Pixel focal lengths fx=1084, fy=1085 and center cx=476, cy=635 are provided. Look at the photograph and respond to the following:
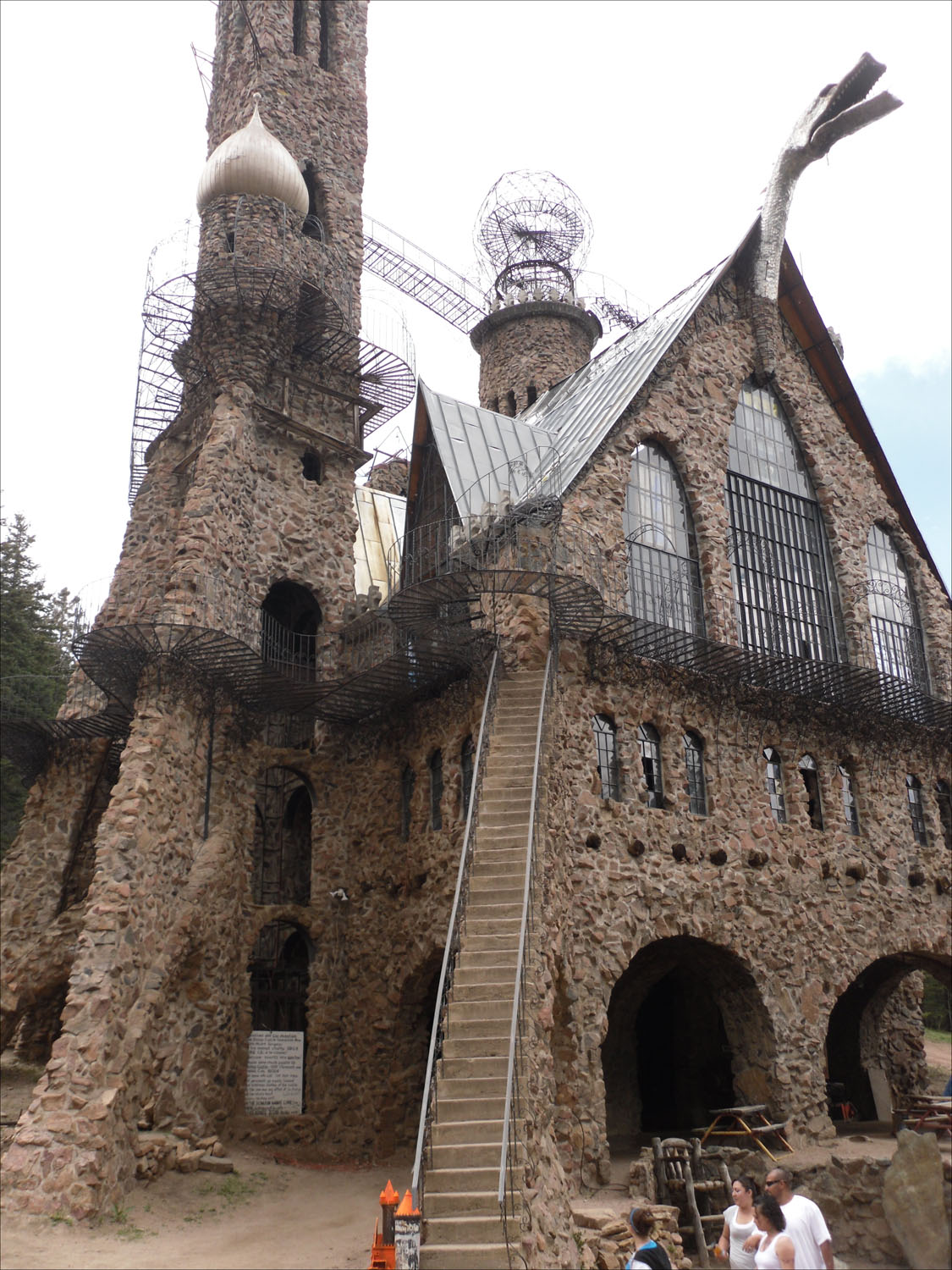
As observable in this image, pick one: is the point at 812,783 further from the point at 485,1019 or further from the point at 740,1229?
the point at 740,1229

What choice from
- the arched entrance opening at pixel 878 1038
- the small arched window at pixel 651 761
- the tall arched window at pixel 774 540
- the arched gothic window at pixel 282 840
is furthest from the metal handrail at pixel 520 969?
the arched entrance opening at pixel 878 1038

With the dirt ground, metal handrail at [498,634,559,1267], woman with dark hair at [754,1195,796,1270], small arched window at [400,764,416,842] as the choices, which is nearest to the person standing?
woman with dark hair at [754,1195,796,1270]

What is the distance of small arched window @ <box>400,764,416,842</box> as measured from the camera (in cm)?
1945

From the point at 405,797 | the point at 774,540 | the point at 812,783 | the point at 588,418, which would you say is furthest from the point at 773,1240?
the point at 588,418

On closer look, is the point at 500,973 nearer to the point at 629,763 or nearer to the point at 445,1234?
the point at 445,1234

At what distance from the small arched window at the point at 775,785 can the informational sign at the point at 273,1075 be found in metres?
9.34

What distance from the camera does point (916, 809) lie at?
21.9m

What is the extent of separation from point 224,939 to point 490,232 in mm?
29053

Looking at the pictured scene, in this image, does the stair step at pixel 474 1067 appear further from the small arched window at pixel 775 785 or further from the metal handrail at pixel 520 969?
the small arched window at pixel 775 785

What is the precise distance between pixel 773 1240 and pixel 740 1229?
2.96 feet

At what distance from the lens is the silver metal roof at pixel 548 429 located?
20.5m

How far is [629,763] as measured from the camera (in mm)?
17703

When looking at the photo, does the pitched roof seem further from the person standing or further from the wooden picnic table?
the person standing

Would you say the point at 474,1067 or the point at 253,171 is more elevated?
the point at 253,171
